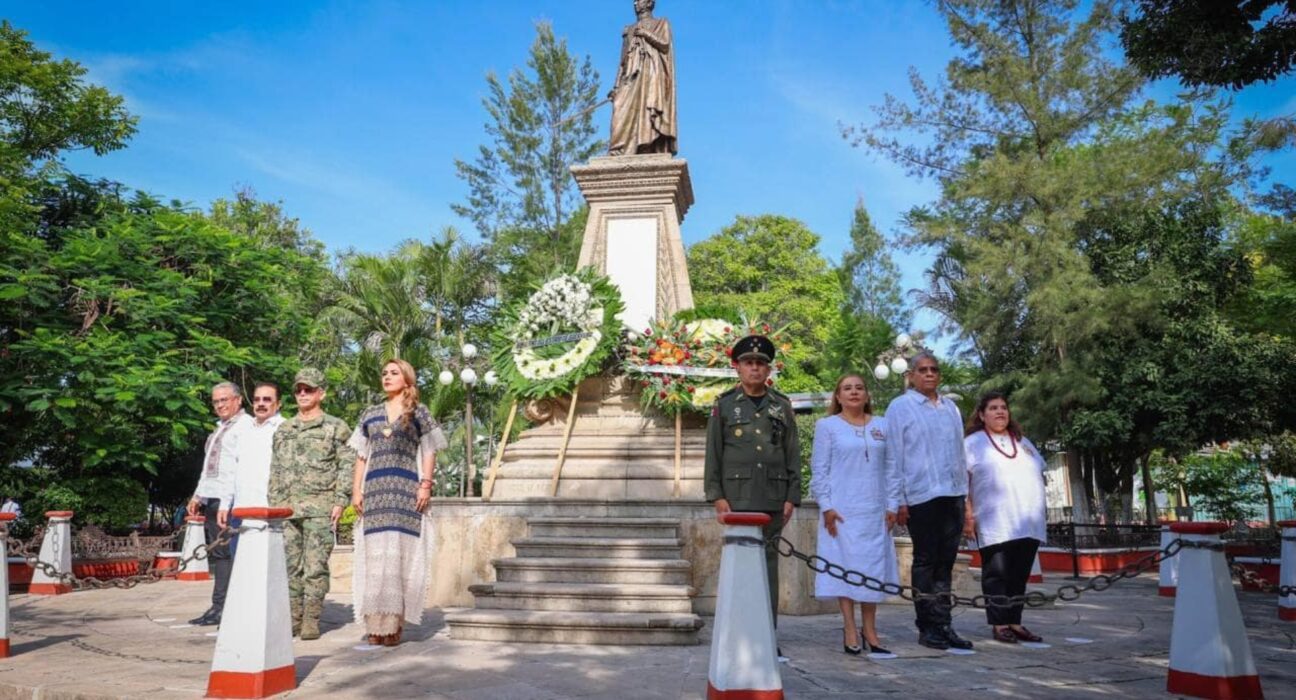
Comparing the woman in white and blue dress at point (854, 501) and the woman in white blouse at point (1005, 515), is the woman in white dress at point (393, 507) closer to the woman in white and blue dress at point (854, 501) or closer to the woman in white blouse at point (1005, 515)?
the woman in white and blue dress at point (854, 501)

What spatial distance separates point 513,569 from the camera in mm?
7188

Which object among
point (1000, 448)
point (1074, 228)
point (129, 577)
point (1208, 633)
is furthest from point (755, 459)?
point (1074, 228)

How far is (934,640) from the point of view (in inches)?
224

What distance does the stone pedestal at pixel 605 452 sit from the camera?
29.0ft

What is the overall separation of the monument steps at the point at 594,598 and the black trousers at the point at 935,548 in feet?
5.71

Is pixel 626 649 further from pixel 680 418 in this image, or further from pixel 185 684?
pixel 680 418

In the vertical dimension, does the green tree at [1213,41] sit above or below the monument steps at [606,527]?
above

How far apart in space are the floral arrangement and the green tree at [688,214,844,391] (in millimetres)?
28198

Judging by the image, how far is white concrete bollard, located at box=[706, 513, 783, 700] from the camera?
3822 millimetres

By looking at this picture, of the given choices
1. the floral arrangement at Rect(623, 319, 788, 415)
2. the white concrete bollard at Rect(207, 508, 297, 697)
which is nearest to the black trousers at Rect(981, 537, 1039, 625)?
the floral arrangement at Rect(623, 319, 788, 415)

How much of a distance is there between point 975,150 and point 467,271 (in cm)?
1614

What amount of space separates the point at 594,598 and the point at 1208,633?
3.94 metres

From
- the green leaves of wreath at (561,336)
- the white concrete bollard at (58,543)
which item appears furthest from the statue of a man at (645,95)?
the white concrete bollard at (58,543)

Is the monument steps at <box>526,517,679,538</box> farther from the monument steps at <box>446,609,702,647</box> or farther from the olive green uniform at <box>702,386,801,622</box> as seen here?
the olive green uniform at <box>702,386,801,622</box>
